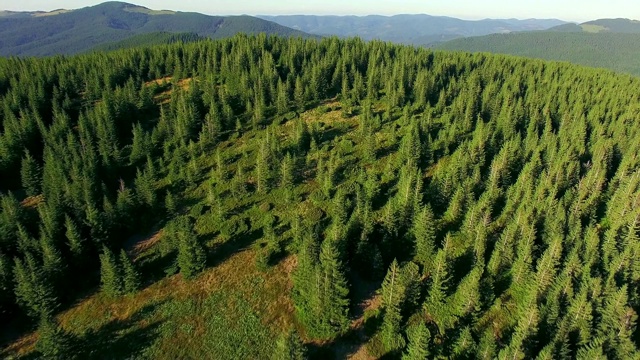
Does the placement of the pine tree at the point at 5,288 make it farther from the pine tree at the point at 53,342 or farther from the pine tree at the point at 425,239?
the pine tree at the point at 425,239

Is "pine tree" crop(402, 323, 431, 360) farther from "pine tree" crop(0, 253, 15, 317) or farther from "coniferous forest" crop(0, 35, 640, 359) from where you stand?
"pine tree" crop(0, 253, 15, 317)

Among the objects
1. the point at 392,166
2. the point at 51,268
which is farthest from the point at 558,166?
the point at 51,268

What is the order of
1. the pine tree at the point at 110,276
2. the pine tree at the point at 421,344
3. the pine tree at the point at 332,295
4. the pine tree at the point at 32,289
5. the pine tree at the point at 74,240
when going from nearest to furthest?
the pine tree at the point at 421,344 < the pine tree at the point at 332,295 < the pine tree at the point at 32,289 < the pine tree at the point at 110,276 < the pine tree at the point at 74,240

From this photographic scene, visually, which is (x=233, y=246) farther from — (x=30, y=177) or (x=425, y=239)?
(x=30, y=177)

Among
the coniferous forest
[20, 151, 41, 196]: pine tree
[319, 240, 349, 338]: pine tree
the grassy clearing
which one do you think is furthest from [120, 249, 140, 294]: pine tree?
[20, 151, 41, 196]: pine tree

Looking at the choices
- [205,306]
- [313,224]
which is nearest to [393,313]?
[313,224]

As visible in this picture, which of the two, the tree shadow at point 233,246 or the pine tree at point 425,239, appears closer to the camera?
the pine tree at point 425,239

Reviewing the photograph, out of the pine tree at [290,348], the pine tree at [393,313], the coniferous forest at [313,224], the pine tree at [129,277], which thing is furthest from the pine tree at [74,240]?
the pine tree at [393,313]
